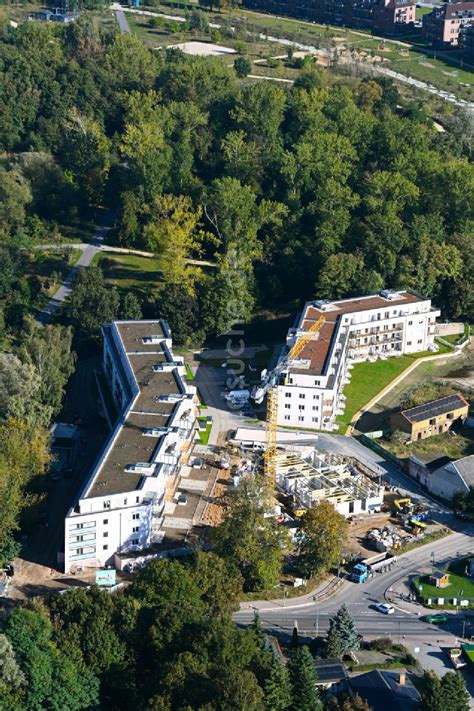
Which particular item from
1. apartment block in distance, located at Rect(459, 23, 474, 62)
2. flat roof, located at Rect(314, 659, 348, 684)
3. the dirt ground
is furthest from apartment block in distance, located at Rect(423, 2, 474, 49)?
flat roof, located at Rect(314, 659, 348, 684)

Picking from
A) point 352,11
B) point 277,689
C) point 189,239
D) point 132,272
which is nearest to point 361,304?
point 189,239

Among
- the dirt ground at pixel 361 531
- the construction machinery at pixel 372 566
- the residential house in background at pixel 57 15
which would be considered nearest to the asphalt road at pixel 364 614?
the construction machinery at pixel 372 566

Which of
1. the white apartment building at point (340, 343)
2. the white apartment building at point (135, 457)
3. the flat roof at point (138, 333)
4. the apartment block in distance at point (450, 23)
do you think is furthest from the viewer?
the apartment block in distance at point (450, 23)

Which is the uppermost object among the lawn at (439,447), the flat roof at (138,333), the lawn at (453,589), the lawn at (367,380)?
the flat roof at (138,333)

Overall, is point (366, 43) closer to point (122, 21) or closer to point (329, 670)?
point (122, 21)

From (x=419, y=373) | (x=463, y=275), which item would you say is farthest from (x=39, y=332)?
(x=463, y=275)

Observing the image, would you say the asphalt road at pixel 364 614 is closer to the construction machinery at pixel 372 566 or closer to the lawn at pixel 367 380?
the construction machinery at pixel 372 566
